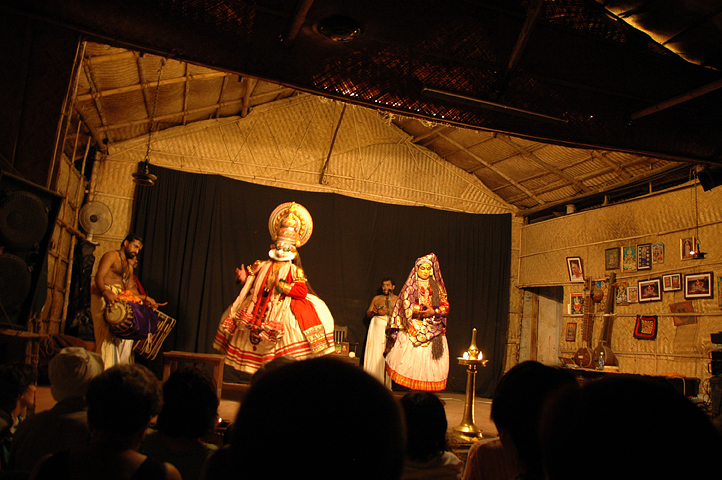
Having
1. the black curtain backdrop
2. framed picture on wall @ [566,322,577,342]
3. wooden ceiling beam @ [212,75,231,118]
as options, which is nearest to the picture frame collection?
framed picture on wall @ [566,322,577,342]

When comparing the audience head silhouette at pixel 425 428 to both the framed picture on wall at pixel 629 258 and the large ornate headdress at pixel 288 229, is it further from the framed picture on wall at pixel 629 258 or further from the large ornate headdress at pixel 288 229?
the framed picture on wall at pixel 629 258

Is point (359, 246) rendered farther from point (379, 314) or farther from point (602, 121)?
point (602, 121)

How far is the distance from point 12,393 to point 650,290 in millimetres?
8103

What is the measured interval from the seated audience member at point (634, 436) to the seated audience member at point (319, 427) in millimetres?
204

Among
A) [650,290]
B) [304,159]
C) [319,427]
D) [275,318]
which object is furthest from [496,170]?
[319,427]

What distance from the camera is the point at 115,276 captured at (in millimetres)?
5812

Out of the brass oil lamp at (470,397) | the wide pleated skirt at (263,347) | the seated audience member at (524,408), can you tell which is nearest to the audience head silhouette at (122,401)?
the seated audience member at (524,408)

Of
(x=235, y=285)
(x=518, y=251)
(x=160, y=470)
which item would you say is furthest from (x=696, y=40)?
(x=518, y=251)

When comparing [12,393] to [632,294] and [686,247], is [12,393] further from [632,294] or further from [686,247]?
[632,294]

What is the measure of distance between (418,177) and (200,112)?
14.0 feet

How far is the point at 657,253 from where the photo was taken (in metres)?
7.87

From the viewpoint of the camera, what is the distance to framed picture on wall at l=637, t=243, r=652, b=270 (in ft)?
26.2

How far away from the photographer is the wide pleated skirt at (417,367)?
743cm

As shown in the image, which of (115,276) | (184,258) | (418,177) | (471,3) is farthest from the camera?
(418,177)
